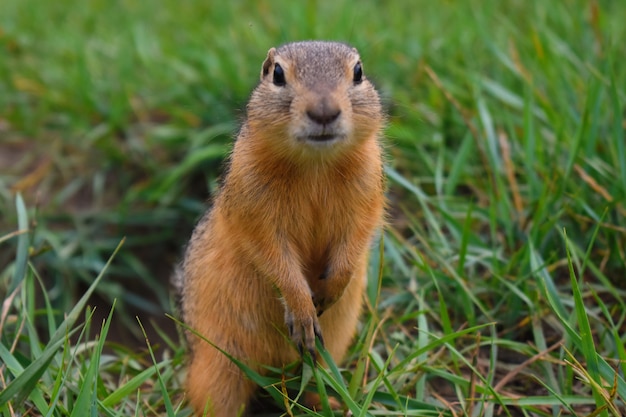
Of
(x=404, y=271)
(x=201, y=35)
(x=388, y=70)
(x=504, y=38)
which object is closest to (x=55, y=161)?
(x=201, y=35)

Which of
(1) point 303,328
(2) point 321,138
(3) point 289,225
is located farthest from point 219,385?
(2) point 321,138

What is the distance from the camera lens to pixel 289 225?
3209mm

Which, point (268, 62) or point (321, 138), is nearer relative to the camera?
point (321, 138)

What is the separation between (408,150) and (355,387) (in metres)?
2.23

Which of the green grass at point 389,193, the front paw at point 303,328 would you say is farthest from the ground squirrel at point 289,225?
the green grass at point 389,193

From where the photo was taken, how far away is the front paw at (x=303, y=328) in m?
3.15

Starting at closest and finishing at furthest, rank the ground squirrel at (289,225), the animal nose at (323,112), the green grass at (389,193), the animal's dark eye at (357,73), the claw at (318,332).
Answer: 1. the animal nose at (323,112)
2. the ground squirrel at (289,225)
3. the animal's dark eye at (357,73)
4. the claw at (318,332)
5. the green grass at (389,193)

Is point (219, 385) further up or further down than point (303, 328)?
further down

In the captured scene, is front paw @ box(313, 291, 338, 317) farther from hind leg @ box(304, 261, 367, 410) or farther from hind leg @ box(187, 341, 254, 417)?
hind leg @ box(187, 341, 254, 417)

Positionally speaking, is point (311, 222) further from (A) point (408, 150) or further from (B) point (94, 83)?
(B) point (94, 83)

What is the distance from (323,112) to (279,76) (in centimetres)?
37

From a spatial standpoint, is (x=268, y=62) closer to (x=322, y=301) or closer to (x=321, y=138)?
(x=321, y=138)

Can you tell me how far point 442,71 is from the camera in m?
5.63

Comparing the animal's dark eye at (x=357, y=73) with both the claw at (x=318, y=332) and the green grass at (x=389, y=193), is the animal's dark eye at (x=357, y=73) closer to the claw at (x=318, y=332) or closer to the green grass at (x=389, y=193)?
the green grass at (x=389, y=193)
